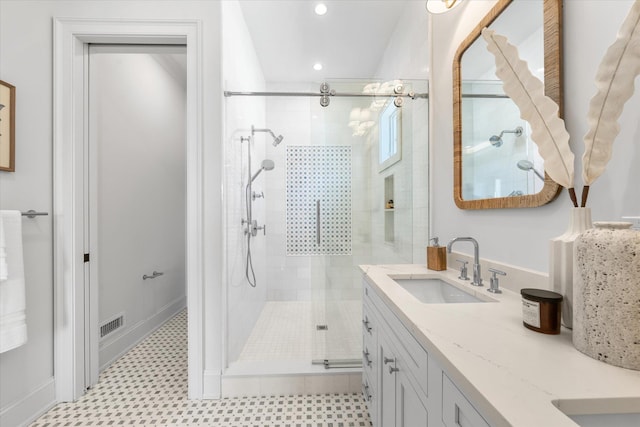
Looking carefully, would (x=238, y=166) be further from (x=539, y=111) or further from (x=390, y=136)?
(x=539, y=111)

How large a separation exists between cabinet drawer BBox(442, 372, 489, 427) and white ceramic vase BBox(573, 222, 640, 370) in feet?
0.95

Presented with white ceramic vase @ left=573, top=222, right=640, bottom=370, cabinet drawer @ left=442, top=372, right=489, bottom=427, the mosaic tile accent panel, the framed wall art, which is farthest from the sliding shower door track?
the framed wall art

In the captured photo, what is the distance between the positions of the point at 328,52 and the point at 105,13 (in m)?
1.90

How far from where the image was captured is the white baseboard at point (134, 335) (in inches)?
86.1

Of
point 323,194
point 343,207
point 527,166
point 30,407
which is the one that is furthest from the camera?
point 323,194

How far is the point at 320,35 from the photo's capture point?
2.66 m

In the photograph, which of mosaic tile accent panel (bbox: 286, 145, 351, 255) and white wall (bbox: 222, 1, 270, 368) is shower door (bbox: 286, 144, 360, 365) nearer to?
mosaic tile accent panel (bbox: 286, 145, 351, 255)

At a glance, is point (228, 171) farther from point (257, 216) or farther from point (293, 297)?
point (293, 297)

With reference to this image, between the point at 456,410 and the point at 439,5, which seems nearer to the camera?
the point at 456,410

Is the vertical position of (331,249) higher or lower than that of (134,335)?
higher

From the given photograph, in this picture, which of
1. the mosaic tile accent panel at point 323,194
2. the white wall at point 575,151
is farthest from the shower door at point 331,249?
the white wall at point 575,151

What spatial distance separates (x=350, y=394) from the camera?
1.87 metres

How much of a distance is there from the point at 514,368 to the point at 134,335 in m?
2.92

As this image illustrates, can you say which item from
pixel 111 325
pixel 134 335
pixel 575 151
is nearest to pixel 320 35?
pixel 575 151
